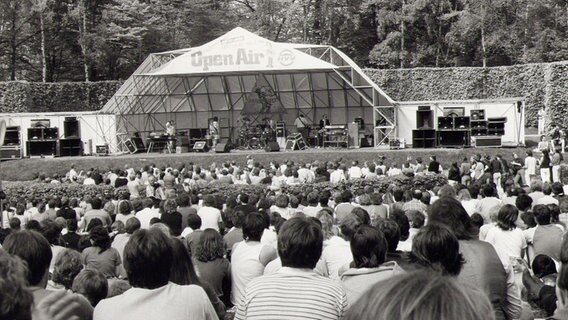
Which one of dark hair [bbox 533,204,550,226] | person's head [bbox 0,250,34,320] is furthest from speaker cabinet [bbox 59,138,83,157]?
person's head [bbox 0,250,34,320]

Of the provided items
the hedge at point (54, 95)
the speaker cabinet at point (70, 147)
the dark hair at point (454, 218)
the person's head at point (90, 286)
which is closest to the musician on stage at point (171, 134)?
the speaker cabinet at point (70, 147)

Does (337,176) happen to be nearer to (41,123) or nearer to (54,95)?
(41,123)

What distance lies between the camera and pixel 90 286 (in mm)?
4965

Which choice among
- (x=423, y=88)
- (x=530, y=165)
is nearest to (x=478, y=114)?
(x=530, y=165)

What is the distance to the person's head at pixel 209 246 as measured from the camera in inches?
255

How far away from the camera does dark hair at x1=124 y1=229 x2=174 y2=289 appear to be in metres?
3.87

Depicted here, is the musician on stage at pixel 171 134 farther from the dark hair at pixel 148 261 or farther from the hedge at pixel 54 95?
the dark hair at pixel 148 261

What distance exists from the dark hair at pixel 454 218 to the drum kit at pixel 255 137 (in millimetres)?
27371

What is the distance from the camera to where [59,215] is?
11.2 meters

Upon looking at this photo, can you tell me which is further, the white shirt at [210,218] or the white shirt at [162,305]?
the white shirt at [210,218]

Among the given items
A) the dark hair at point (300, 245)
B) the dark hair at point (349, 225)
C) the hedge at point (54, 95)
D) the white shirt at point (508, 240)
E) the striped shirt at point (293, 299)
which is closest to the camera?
the striped shirt at point (293, 299)

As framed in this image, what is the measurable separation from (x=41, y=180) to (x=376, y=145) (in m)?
13.5

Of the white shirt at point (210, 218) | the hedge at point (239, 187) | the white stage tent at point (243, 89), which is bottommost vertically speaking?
the hedge at point (239, 187)

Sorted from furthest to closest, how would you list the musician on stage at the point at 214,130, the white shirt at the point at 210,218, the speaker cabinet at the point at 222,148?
1. the musician on stage at the point at 214,130
2. the speaker cabinet at the point at 222,148
3. the white shirt at the point at 210,218
